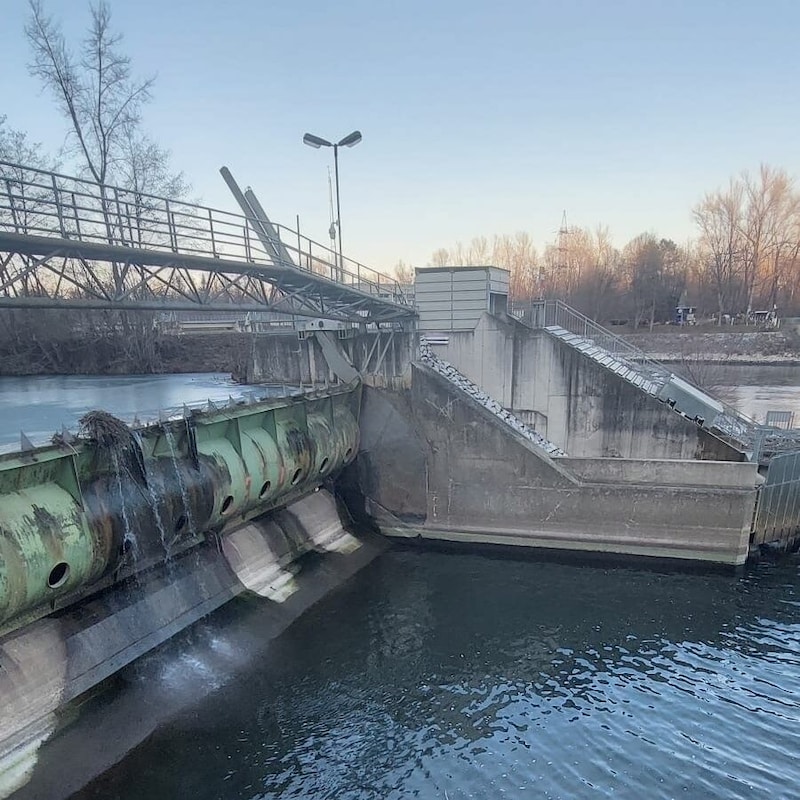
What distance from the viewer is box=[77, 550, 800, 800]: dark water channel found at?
27.1 ft

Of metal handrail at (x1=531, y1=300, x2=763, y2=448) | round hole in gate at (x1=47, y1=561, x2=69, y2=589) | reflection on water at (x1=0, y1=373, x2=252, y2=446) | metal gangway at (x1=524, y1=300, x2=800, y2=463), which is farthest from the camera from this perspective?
metal handrail at (x1=531, y1=300, x2=763, y2=448)

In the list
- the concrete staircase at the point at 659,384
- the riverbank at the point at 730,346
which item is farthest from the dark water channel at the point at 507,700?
the riverbank at the point at 730,346

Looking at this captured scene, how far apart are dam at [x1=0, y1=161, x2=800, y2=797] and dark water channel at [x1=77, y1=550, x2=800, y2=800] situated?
40.0 inches

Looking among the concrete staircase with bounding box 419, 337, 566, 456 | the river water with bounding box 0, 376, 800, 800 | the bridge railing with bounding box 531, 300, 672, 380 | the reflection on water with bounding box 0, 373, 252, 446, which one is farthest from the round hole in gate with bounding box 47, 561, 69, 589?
the bridge railing with bounding box 531, 300, 672, 380

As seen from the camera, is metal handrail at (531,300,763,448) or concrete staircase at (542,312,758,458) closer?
concrete staircase at (542,312,758,458)

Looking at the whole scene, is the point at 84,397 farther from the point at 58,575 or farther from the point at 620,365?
the point at 620,365

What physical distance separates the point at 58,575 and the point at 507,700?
29.2 ft

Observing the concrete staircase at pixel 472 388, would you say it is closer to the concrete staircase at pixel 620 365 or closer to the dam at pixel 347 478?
the dam at pixel 347 478

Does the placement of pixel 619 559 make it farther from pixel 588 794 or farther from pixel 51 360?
pixel 51 360

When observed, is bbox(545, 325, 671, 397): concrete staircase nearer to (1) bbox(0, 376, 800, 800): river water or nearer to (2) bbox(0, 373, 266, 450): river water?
(1) bbox(0, 376, 800, 800): river water

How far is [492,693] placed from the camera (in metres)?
10.3

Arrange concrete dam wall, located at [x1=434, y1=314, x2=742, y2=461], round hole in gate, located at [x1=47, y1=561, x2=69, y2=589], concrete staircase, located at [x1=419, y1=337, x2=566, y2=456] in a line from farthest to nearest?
concrete staircase, located at [x1=419, y1=337, x2=566, y2=456] → concrete dam wall, located at [x1=434, y1=314, x2=742, y2=461] → round hole in gate, located at [x1=47, y1=561, x2=69, y2=589]

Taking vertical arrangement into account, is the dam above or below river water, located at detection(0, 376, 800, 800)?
above

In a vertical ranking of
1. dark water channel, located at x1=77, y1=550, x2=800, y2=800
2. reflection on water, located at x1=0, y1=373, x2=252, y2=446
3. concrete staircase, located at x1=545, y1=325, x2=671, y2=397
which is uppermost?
concrete staircase, located at x1=545, y1=325, x2=671, y2=397
